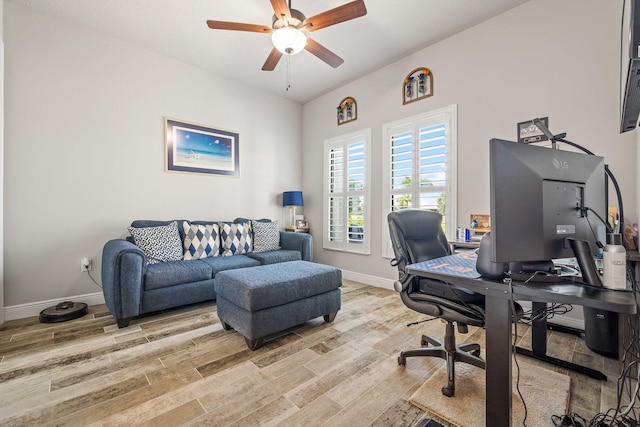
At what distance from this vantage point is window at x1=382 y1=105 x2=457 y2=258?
123 inches

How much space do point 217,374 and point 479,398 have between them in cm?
153

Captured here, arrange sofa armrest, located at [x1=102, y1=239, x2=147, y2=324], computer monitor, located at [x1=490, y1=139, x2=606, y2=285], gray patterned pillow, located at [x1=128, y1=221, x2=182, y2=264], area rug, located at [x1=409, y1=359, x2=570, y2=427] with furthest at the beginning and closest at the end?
1. gray patterned pillow, located at [x1=128, y1=221, x2=182, y2=264]
2. sofa armrest, located at [x1=102, y1=239, x2=147, y2=324]
3. area rug, located at [x1=409, y1=359, x2=570, y2=427]
4. computer monitor, located at [x1=490, y1=139, x2=606, y2=285]

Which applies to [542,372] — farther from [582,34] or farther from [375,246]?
[582,34]

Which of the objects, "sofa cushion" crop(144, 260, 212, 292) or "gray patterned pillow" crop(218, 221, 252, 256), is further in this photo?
"gray patterned pillow" crop(218, 221, 252, 256)

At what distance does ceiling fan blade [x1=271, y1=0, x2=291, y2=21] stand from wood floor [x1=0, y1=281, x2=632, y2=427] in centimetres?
256

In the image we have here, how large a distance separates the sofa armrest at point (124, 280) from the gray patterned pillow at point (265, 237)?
5.01ft

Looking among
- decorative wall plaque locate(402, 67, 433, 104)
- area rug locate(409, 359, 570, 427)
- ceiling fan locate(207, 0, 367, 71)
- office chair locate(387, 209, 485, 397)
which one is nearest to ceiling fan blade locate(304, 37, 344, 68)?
ceiling fan locate(207, 0, 367, 71)

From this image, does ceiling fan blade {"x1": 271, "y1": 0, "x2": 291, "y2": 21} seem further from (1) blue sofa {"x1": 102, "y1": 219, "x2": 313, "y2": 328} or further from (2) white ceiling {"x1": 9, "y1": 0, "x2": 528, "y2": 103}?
(1) blue sofa {"x1": 102, "y1": 219, "x2": 313, "y2": 328}

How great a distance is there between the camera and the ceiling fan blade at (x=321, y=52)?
8.44 ft

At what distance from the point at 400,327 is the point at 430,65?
294 centimetres

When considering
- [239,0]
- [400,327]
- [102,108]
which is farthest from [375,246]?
[102,108]

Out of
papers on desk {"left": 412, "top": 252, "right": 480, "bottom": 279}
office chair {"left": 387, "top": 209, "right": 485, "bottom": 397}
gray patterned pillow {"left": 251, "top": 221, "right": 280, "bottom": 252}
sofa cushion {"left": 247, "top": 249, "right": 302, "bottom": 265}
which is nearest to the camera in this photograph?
papers on desk {"left": 412, "top": 252, "right": 480, "bottom": 279}

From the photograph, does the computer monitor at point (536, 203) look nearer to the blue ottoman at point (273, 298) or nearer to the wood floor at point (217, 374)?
the wood floor at point (217, 374)

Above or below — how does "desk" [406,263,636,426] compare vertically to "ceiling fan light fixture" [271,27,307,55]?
below
